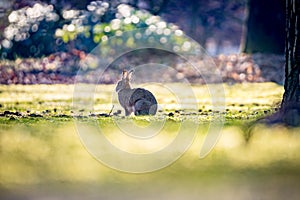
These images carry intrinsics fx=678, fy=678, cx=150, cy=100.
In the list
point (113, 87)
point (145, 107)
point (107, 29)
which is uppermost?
point (107, 29)

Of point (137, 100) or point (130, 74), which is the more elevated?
point (130, 74)

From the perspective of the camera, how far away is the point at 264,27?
14.1 feet

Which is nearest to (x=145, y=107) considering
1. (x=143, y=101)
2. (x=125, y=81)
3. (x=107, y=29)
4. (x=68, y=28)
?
(x=143, y=101)

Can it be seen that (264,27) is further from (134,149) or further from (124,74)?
(134,149)

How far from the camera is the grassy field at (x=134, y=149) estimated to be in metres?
4.30

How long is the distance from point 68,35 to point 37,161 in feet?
2.70

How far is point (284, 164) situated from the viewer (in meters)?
4.34

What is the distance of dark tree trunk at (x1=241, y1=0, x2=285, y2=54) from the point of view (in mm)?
4293

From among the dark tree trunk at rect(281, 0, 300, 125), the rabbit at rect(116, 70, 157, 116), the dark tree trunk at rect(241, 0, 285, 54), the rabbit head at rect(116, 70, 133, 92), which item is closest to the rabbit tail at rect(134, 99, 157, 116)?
the rabbit at rect(116, 70, 157, 116)

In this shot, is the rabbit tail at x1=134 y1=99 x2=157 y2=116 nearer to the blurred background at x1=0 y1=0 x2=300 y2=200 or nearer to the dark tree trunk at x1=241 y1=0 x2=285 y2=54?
the blurred background at x1=0 y1=0 x2=300 y2=200

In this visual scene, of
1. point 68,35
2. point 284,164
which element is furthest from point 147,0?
point 284,164

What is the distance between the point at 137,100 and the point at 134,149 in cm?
31

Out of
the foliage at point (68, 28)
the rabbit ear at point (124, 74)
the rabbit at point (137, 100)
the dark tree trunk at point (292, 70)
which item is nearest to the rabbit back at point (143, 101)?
the rabbit at point (137, 100)

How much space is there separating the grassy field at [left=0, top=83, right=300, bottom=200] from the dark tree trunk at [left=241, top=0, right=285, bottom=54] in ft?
0.80
